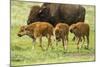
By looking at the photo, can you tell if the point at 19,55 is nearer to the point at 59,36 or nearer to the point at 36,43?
the point at 36,43

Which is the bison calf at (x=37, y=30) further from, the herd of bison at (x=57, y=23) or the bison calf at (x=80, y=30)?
the bison calf at (x=80, y=30)

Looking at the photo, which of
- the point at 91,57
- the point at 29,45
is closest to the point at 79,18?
the point at 91,57

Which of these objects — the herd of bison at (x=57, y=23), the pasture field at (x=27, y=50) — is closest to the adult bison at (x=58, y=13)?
the herd of bison at (x=57, y=23)

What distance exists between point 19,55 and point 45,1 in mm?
730

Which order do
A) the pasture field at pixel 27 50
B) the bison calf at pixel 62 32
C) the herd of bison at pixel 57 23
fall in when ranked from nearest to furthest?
1. the pasture field at pixel 27 50
2. the herd of bison at pixel 57 23
3. the bison calf at pixel 62 32

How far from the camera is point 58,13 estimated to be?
2.67 metres

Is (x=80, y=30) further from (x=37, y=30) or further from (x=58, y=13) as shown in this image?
(x=37, y=30)

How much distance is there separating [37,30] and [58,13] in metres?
0.35

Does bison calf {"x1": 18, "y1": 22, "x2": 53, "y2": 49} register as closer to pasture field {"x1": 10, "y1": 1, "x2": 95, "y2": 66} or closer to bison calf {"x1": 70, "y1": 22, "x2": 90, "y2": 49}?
pasture field {"x1": 10, "y1": 1, "x2": 95, "y2": 66}

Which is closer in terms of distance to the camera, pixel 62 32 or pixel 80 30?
pixel 62 32

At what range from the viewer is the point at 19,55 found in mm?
2469

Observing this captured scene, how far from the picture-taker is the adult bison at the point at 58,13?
101 inches

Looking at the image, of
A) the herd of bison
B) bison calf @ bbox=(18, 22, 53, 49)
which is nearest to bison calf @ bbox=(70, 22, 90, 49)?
the herd of bison

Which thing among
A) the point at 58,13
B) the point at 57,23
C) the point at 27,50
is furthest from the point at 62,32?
the point at 27,50
